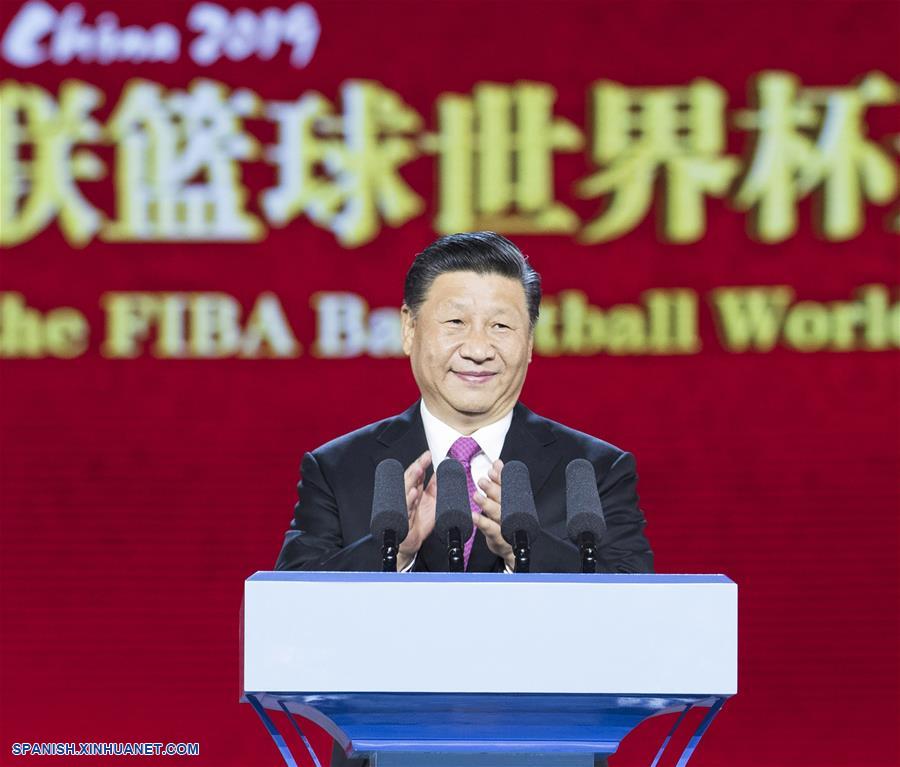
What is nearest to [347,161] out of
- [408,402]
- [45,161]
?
[408,402]

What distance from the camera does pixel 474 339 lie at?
1834mm

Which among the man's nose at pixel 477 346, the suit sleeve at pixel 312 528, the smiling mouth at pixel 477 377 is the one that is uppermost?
the man's nose at pixel 477 346

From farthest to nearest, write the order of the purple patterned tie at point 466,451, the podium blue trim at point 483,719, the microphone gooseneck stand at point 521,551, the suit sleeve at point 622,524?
the purple patterned tie at point 466,451 → the suit sleeve at point 622,524 → the microphone gooseneck stand at point 521,551 → the podium blue trim at point 483,719

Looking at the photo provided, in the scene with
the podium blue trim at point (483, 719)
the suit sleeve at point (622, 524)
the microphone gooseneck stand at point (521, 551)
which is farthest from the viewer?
the suit sleeve at point (622, 524)

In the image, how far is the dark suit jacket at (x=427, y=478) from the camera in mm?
1800

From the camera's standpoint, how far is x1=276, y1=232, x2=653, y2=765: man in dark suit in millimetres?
1827

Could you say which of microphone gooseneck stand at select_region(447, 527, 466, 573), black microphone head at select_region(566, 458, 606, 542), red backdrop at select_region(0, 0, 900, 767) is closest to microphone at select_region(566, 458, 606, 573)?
black microphone head at select_region(566, 458, 606, 542)

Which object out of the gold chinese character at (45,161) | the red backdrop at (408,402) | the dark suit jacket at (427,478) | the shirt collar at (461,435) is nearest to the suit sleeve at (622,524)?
the dark suit jacket at (427,478)

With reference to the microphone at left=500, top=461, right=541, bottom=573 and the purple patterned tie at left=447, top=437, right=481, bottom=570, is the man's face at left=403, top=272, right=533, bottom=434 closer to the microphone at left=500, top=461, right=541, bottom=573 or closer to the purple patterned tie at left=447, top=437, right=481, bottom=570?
the purple patterned tie at left=447, top=437, right=481, bottom=570

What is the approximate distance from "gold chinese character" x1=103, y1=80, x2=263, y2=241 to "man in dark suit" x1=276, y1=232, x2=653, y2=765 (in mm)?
1558

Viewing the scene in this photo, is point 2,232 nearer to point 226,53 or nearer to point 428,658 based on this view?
point 226,53

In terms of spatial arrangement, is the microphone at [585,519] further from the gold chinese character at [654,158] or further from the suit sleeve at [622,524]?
the gold chinese character at [654,158]

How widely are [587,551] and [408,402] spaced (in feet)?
6.72

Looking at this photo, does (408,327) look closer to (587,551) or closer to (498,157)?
(587,551)
